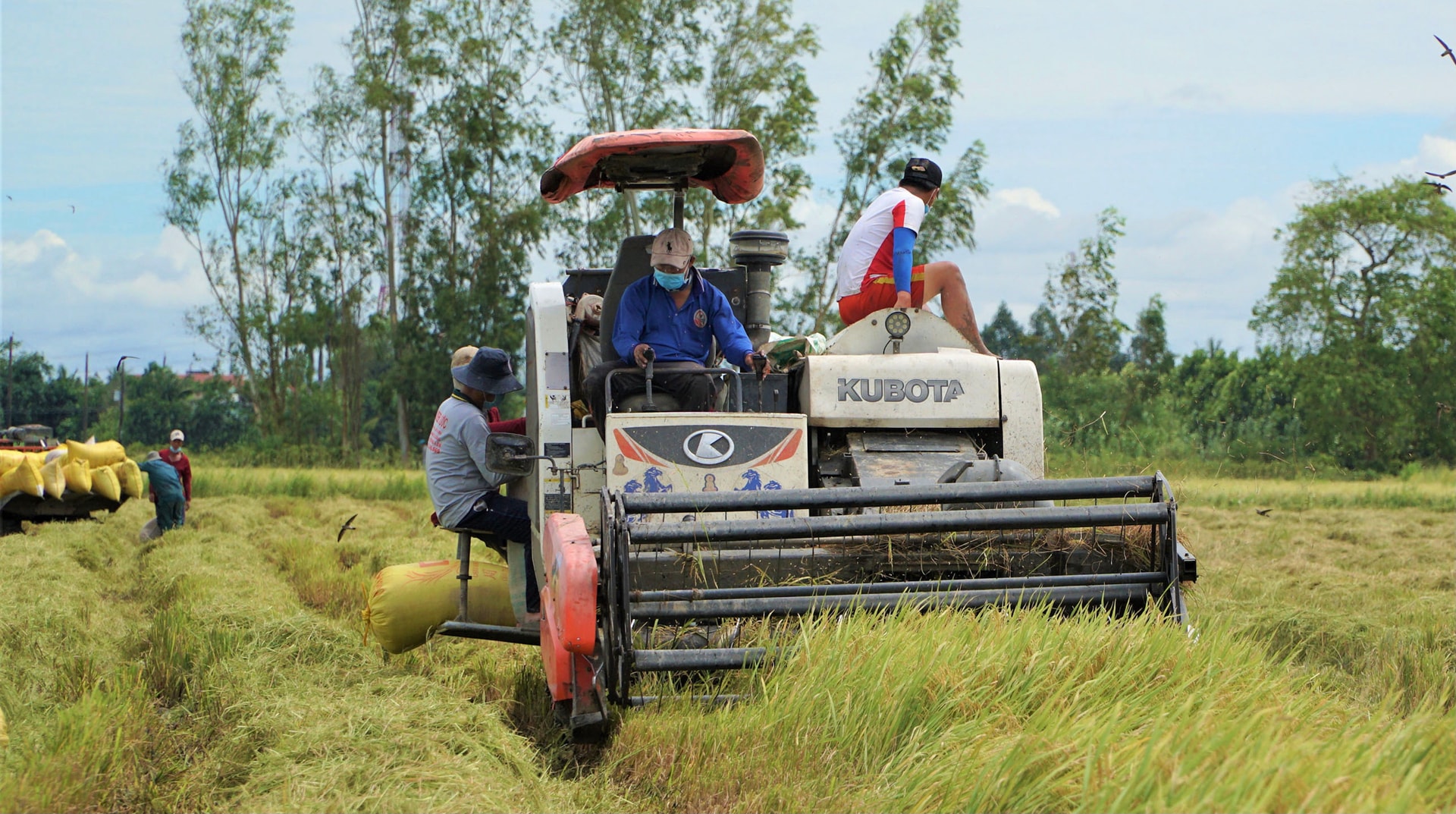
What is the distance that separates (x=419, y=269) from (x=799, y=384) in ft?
101

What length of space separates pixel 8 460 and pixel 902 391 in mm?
12158

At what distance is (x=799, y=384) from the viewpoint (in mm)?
6574

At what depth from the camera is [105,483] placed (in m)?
15.7

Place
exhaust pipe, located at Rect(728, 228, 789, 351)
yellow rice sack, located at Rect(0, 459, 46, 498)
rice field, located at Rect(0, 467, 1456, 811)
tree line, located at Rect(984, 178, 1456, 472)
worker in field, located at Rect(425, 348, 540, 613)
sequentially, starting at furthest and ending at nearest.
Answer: tree line, located at Rect(984, 178, 1456, 472) → yellow rice sack, located at Rect(0, 459, 46, 498) → exhaust pipe, located at Rect(728, 228, 789, 351) → worker in field, located at Rect(425, 348, 540, 613) → rice field, located at Rect(0, 467, 1456, 811)

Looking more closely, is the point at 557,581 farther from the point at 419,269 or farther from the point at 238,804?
the point at 419,269

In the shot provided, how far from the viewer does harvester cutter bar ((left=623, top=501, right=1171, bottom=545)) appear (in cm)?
451

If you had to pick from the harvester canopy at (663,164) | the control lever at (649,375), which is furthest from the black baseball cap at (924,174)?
the control lever at (649,375)

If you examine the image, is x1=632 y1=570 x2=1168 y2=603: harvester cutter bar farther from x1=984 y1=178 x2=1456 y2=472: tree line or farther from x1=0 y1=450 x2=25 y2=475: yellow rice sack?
x1=984 y1=178 x2=1456 y2=472: tree line

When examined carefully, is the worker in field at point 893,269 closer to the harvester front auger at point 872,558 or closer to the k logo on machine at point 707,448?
the k logo on machine at point 707,448

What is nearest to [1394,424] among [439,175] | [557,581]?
[439,175]

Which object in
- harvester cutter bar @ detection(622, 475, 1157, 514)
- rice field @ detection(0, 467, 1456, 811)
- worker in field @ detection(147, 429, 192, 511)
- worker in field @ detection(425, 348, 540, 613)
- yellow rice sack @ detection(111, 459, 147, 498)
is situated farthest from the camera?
yellow rice sack @ detection(111, 459, 147, 498)

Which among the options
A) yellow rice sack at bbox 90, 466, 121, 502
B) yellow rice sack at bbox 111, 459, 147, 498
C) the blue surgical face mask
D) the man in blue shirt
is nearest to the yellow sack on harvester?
the man in blue shirt

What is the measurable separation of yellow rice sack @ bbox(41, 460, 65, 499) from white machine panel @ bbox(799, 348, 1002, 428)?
11752 mm

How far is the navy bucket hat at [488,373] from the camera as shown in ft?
22.2
